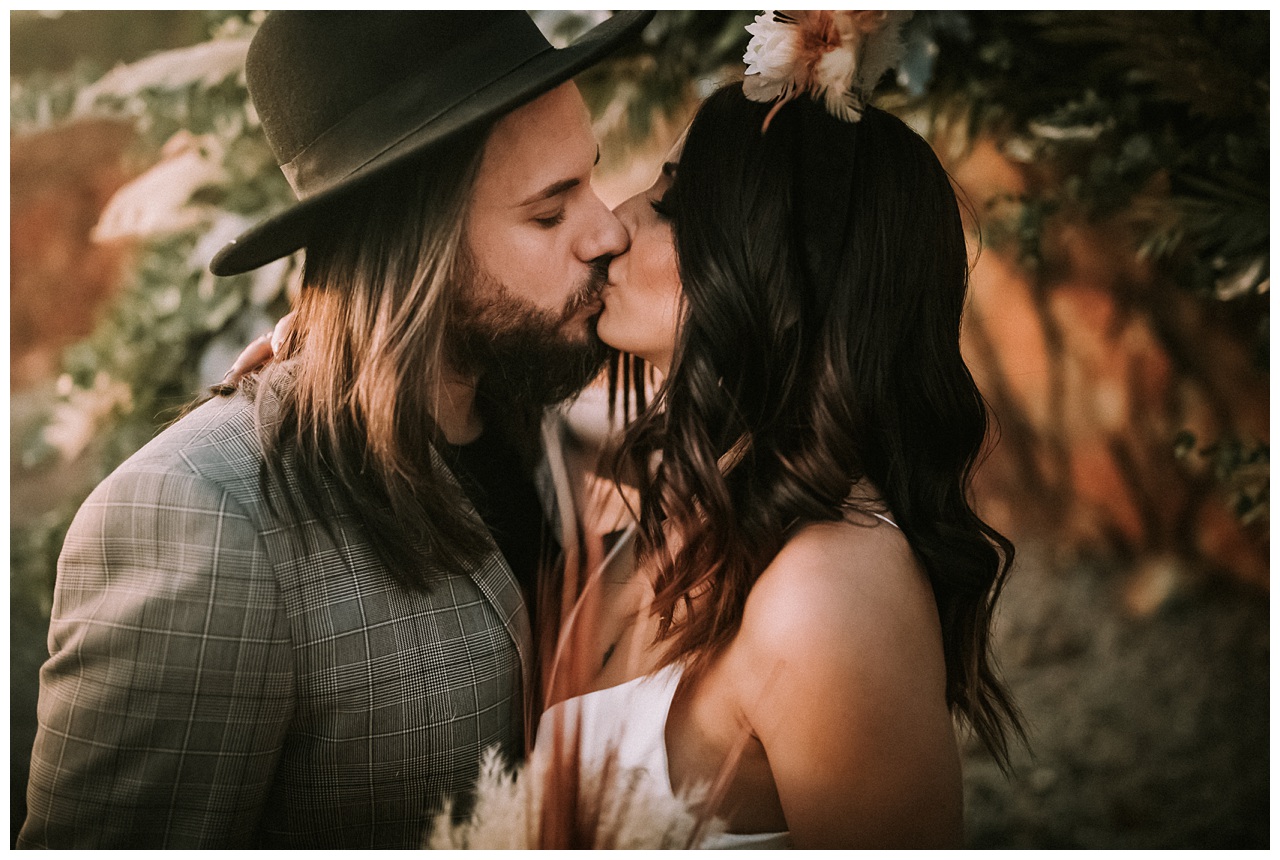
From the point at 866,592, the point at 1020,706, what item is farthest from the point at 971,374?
the point at 1020,706

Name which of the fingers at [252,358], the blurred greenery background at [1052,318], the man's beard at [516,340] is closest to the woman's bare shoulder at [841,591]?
the blurred greenery background at [1052,318]

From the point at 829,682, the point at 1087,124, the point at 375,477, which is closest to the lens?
the point at 829,682

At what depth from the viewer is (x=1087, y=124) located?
1.67 metres

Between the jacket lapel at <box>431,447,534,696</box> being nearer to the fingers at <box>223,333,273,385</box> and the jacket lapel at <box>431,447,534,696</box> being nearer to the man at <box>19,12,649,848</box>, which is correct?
the man at <box>19,12,649,848</box>

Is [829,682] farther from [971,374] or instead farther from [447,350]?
[447,350]

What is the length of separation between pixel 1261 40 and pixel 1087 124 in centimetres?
30

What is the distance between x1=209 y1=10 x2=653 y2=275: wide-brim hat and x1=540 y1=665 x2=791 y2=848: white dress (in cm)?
85

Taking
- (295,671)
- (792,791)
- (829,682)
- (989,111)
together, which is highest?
(989,111)

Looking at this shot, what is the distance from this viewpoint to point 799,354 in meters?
1.42

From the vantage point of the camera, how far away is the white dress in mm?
1438

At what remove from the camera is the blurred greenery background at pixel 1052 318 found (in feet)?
5.31

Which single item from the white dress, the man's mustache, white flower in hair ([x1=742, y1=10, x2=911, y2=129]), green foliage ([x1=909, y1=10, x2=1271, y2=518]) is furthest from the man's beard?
green foliage ([x1=909, y1=10, x2=1271, y2=518])

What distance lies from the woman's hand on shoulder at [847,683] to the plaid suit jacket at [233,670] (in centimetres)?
42

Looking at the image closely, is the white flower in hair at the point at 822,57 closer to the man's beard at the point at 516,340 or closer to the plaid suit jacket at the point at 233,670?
the man's beard at the point at 516,340
